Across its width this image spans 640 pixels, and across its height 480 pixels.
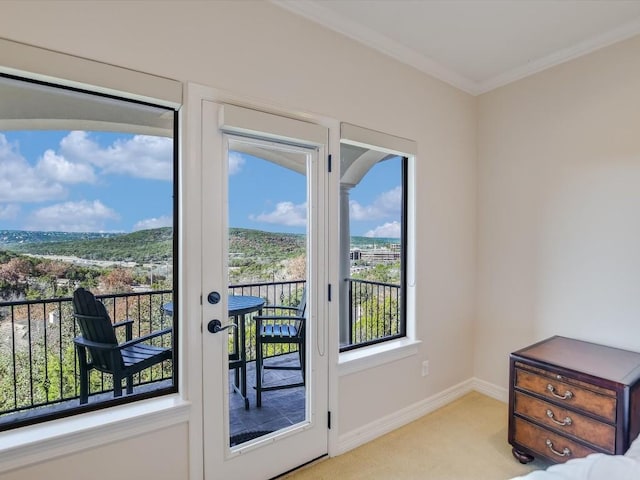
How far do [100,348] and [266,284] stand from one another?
887 mm

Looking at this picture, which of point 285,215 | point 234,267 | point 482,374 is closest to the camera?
point 234,267

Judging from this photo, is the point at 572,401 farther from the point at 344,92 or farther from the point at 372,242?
the point at 344,92

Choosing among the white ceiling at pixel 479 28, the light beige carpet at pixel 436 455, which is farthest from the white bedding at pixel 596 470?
the white ceiling at pixel 479 28

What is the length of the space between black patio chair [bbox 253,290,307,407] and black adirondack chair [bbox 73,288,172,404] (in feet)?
1.63

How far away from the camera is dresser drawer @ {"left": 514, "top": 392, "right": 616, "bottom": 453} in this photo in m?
1.79

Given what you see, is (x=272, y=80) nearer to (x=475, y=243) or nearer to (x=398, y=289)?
(x=398, y=289)

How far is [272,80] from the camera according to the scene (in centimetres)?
192

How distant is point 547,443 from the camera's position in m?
2.01

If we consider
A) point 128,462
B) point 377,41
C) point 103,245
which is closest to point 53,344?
point 103,245

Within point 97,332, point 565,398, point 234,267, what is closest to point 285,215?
point 234,267

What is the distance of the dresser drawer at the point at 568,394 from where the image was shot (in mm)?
1793

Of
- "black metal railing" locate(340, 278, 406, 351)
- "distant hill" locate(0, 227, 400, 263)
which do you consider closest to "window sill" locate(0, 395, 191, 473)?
"distant hill" locate(0, 227, 400, 263)

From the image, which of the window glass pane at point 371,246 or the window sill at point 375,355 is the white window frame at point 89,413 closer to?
the window sill at point 375,355

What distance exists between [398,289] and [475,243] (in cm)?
97
